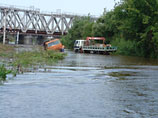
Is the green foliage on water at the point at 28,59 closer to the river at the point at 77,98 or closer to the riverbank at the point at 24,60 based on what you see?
the riverbank at the point at 24,60

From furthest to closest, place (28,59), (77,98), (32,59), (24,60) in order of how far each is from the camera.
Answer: (32,59) → (28,59) → (24,60) → (77,98)

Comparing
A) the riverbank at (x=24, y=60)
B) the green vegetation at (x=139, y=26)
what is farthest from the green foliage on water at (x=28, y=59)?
the green vegetation at (x=139, y=26)

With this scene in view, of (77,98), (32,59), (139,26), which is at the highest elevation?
(139,26)

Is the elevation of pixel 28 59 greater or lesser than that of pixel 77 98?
greater

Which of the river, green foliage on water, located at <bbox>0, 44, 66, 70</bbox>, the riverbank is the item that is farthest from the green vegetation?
the river

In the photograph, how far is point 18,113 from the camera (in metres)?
9.12

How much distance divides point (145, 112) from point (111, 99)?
183 cm

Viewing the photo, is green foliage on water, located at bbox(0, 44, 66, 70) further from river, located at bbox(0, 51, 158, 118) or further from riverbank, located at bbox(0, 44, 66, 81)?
river, located at bbox(0, 51, 158, 118)

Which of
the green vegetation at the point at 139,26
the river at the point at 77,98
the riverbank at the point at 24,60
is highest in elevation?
the green vegetation at the point at 139,26

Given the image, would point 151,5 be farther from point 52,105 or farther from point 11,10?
point 11,10

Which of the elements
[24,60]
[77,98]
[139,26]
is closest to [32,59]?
[24,60]

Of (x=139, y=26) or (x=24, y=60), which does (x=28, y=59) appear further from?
(x=139, y=26)

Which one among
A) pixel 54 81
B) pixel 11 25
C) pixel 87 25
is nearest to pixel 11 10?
pixel 11 25

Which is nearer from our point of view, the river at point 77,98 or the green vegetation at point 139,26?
the river at point 77,98
